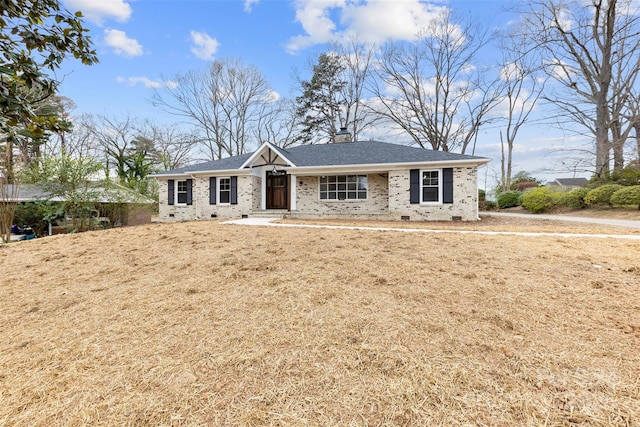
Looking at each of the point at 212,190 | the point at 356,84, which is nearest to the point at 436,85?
the point at 356,84

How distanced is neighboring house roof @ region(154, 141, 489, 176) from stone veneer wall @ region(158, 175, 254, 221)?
2.74 feet

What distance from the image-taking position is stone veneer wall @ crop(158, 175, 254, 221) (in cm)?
1396

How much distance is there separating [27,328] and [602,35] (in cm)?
2571

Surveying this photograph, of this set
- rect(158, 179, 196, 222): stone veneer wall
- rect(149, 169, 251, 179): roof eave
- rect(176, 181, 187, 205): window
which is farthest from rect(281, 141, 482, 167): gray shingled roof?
rect(158, 179, 196, 222): stone veneer wall

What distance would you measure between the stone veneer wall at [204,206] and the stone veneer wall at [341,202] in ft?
8.24

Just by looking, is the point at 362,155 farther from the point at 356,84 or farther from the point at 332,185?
the point at 356,84

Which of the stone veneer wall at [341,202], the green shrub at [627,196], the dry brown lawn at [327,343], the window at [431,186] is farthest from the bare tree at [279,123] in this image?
the dry brown lawn at [327,343]

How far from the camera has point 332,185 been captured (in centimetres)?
1398

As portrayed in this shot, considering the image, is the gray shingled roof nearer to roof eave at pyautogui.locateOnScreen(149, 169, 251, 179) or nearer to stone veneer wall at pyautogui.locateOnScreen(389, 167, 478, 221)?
stone veneer wall at pyautogui.locateOnScreen(389, 167, 478, 221)

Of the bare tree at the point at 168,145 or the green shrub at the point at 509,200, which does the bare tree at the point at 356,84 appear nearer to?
the green shrub at the point at 509,200

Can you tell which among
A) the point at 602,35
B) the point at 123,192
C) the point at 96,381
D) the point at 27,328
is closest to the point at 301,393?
the point at 96,381

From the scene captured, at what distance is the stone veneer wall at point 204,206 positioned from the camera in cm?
1396

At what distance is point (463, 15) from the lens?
750 inches

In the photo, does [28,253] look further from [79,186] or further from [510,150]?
[510,150]
